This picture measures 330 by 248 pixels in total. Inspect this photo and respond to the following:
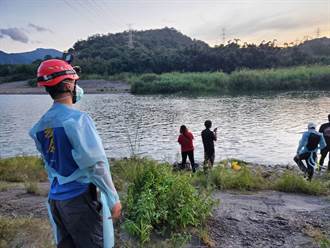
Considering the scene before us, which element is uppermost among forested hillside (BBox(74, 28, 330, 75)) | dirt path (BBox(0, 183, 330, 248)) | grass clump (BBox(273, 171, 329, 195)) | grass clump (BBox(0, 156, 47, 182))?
forested hillside (BBox(74, 28, 330, 75))

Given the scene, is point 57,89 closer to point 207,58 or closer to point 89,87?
point 89,87

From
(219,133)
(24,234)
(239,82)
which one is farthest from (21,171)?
(239,82)

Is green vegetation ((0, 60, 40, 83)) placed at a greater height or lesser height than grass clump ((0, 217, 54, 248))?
greater

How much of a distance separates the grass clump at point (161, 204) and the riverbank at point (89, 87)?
2897 inches

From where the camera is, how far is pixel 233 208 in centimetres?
621


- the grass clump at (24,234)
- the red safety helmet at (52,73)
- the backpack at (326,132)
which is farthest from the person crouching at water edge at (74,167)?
the backpack at (326,132)

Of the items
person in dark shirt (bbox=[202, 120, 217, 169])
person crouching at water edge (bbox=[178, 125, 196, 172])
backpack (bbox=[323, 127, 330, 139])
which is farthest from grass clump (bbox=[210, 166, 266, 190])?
backpack (bbox=[323, 127, 330, 139])

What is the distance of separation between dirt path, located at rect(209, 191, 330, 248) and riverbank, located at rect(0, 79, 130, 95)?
72441 millimetres

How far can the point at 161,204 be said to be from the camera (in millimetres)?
4980

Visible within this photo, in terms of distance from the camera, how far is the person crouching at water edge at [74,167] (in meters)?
2.69

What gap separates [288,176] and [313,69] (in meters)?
65.3

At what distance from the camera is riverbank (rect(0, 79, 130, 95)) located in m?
81.7

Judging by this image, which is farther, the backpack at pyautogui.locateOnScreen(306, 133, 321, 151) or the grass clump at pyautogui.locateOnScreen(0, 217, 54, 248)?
the backpack at pyautogui.locateOnScreen(306, 133, 321, 151)

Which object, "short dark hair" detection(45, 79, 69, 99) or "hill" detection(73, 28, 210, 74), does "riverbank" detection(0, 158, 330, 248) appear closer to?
"short dark hair" detection(45, 79, 69, 99)
